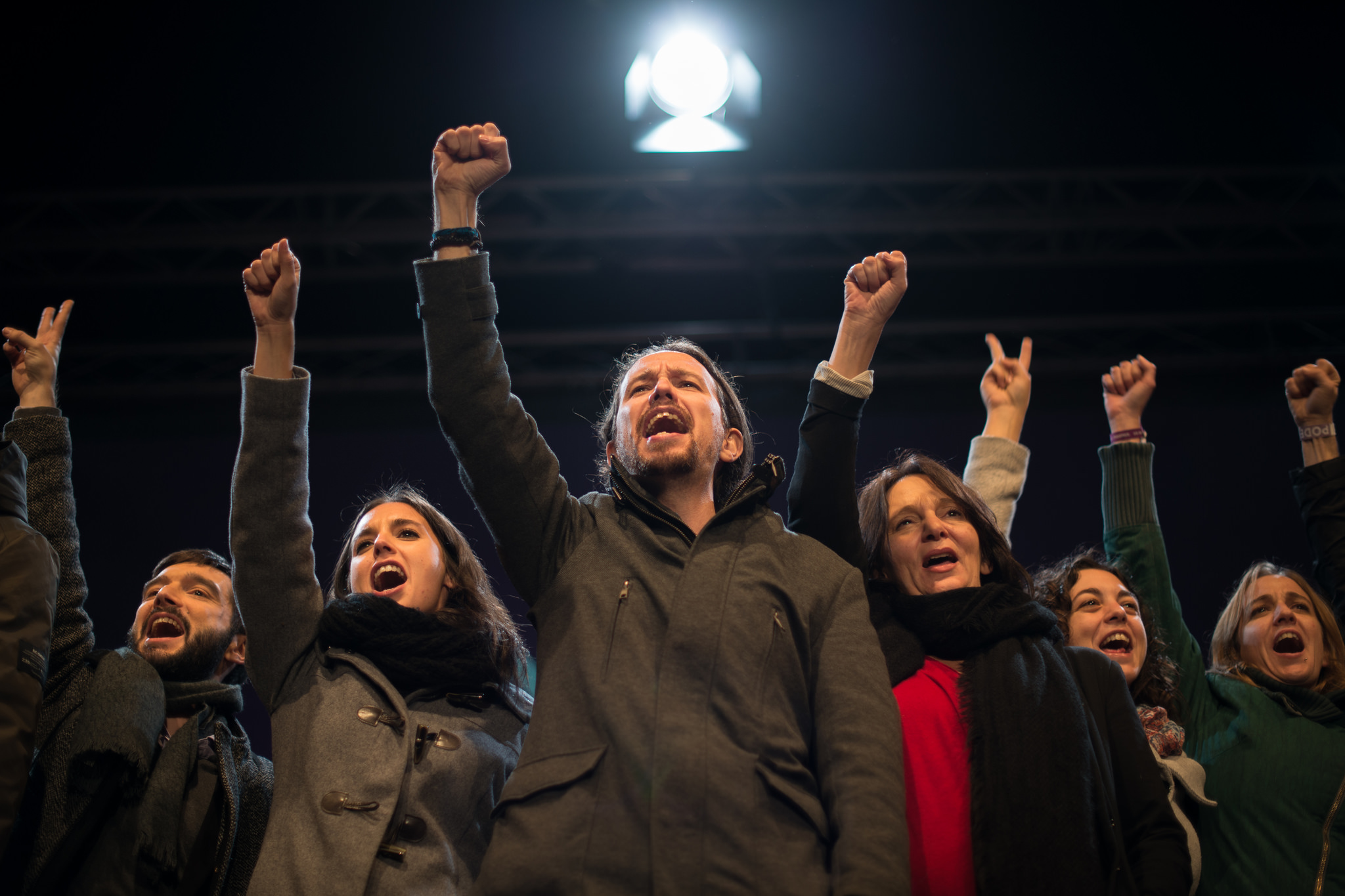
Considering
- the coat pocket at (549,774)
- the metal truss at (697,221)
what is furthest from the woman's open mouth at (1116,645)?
the metal truss at (697,221)

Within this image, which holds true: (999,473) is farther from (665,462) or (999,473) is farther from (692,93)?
(692,93)

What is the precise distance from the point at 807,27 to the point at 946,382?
198cm

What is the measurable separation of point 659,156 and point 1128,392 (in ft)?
7.30

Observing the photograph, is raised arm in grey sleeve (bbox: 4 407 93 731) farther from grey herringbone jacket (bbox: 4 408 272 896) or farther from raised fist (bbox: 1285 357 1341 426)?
raised fist (bbox: 1285 357 1341 426)

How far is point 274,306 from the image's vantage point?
72.5 inches

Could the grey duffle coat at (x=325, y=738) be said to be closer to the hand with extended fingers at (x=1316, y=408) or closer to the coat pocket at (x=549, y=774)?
the coat pocket at (x=549, y=774)

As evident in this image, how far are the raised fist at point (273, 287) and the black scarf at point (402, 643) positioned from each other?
0.55 metres

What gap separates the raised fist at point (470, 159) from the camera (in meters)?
1.75

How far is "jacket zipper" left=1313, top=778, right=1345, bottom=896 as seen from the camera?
6.50 feet

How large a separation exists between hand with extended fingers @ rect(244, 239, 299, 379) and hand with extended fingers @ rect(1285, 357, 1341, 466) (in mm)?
2398

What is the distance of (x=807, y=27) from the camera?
11.9 feet

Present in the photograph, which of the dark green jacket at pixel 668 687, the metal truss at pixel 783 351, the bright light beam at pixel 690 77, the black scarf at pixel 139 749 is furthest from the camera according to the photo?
the metal truss at pixel 783 351

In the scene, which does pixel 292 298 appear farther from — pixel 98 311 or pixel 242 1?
pixel 98 311

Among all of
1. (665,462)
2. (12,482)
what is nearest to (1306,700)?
(665,462)
